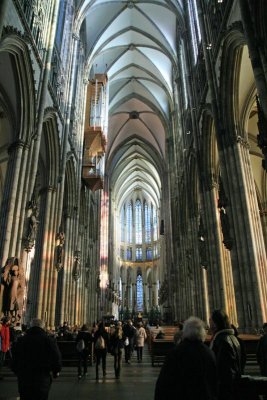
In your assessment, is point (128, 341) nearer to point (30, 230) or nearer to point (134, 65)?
point (30, 230)

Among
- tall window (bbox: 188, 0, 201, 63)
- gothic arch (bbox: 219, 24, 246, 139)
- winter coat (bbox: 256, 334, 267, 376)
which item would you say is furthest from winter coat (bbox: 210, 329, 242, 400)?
tall window (bbox: 188, 0, 201, 63)

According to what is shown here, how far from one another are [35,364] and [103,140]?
21534 millimetres

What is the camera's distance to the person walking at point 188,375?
6.40 ft

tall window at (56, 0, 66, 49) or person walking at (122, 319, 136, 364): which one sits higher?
tall window at (56, 0, 66, 49)

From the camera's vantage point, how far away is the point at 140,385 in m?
6.30

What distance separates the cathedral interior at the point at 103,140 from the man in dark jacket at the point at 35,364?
607 cm

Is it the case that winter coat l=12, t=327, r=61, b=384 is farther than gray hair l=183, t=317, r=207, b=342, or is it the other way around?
winter coat l=12, t=327, r=61, b=384

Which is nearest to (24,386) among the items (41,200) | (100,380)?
(100,380)

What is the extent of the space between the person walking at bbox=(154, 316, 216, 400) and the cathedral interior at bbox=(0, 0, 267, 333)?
6147mm

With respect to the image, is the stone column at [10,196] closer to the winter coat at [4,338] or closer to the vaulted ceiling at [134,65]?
the winter coat at [4,338]

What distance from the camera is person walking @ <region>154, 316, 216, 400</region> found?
1.95m

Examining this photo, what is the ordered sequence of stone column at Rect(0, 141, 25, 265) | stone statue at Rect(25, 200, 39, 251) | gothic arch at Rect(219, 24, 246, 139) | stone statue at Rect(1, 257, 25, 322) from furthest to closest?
gothic arch at Rect(219, 24, 246, 139), stone statue at Rect(25, 200, 39, 251), stone column at Rect(0, 141, 25, 265), stone statue at Rect(1, 257, 25, 322)

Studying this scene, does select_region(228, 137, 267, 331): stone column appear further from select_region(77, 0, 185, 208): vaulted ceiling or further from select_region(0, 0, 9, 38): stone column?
select_region(77, 0, 185, 208): vaulted ceiling

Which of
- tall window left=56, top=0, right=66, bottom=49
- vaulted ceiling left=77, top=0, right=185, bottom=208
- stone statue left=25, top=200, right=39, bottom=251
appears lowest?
stone statue left=25, top=200, right=39, bottom=251
